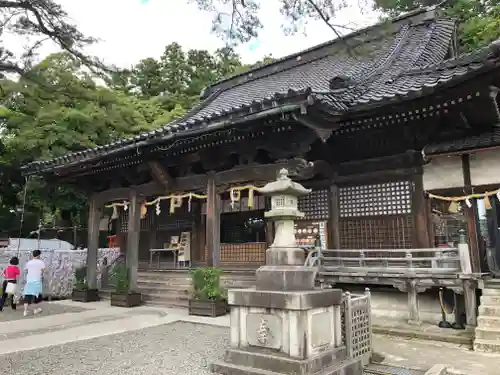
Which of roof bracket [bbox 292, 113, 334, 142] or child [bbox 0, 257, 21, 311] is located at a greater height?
roof bracket [bbox 292, 113, 334, 142]

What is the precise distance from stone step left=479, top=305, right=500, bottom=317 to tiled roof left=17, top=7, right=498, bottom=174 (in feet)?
13.3

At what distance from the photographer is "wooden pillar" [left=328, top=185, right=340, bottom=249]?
10.3 m

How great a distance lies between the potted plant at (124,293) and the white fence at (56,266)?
3441mm

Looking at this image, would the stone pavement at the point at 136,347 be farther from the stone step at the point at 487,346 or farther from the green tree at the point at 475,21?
the green tree at the point at 475,21

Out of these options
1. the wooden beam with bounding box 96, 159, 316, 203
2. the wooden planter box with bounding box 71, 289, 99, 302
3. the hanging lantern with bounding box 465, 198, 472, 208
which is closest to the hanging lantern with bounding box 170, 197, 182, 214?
the wooden beam with bounding box 96, 159, 316, 203

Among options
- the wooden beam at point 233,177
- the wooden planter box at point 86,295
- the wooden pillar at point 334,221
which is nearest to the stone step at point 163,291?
the wooden planter box at point 86,295

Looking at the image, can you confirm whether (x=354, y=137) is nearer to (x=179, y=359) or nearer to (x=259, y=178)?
(x=259, y=178)

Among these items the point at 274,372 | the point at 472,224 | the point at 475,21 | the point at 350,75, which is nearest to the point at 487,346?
the point at 472,224

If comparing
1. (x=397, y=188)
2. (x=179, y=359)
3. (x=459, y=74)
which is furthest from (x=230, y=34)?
(x=397, y=188)

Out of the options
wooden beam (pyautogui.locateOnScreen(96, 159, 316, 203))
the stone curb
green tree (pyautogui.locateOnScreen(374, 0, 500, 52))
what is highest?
green tree (pyautogui.locateOnScreen(374, 0, 500, 52))

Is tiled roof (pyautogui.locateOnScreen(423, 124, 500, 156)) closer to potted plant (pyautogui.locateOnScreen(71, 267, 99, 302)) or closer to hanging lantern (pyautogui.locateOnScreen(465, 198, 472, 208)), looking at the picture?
hanging lantern (pyautogui.locateOnScreen(465, 198, 472, 208))

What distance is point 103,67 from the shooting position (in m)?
5.53

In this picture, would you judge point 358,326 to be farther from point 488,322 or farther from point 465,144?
point 465,144

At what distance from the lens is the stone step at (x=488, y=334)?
652 cm
